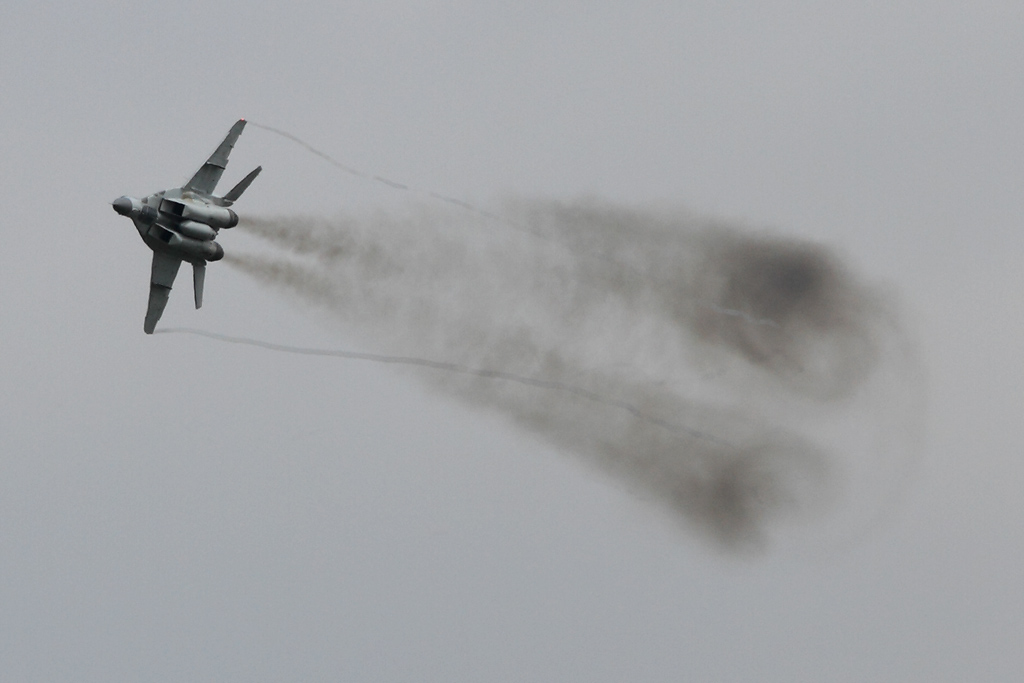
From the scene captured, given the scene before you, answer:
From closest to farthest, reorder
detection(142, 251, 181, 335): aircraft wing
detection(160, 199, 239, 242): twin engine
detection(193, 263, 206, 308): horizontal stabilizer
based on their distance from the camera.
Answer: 1. detection(160, 199, 239, 242): twin engine
2. detection(193, 263, 206, 308): horizontal stabilizer
3. detection(142, 251, 181, 335): aircraft wing

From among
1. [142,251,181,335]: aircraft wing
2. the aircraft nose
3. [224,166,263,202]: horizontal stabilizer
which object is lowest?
[142,251,181,335]: aircraft wing

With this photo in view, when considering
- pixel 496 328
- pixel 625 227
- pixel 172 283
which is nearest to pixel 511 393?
pixel 496 328

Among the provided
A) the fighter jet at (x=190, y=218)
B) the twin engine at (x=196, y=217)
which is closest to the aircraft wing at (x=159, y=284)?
the fighter jet at (x=190, y=218)

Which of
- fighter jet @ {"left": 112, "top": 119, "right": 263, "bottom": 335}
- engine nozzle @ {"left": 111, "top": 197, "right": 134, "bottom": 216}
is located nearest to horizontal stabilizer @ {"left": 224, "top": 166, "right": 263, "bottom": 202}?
fighter jet @ {"left": 112, "top": 119, "right": 263, "bottom": 335}

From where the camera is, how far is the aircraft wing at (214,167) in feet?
177

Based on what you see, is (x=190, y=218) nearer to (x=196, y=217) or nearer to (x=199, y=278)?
(x=196, y=217)

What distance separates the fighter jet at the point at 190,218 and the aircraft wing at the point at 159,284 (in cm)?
11

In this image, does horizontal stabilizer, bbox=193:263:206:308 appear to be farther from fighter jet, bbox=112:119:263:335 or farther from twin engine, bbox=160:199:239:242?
twin engine, bbox=160:199:239:242

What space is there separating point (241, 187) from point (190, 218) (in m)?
1.82

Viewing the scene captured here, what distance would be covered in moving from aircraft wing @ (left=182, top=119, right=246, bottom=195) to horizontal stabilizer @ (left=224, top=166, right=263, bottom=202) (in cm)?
117

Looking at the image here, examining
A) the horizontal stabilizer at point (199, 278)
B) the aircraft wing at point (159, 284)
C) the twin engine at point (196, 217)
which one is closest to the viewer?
the twin engine at point (196, 217)

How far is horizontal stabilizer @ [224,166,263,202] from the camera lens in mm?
52625

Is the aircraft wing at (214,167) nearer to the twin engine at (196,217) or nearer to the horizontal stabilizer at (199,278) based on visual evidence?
the twin engine at (196,217)

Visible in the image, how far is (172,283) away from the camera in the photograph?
181ft
